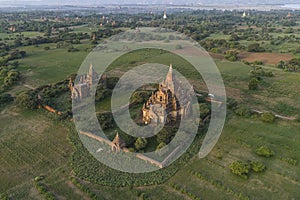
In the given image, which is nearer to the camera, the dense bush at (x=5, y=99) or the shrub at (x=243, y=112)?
the shrub at (x=243, y=112)

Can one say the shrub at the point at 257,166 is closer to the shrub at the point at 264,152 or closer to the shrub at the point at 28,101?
the shrub at the point at 264,152

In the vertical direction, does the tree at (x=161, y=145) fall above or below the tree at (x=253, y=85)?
below

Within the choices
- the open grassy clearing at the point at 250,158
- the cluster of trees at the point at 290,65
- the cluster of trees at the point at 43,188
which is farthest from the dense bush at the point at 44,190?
the cluster of trees at the point at 290,65

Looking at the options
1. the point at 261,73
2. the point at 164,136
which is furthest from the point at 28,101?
the point at 261,73

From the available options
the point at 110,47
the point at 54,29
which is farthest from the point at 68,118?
the point at 54,29

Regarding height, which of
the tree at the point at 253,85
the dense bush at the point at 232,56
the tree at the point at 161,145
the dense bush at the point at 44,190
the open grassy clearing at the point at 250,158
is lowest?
the dense bush at the point at 44,190
